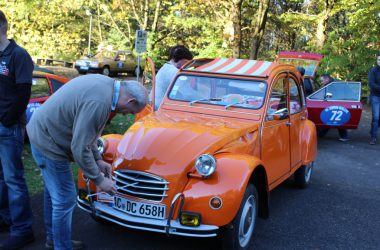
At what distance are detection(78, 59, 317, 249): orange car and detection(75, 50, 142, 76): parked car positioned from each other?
20343 mm

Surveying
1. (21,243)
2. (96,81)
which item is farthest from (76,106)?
(21,243)

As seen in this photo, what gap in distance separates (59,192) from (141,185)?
2.51ft

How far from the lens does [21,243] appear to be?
390 centimetres

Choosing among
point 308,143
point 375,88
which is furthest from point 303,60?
point 308,143

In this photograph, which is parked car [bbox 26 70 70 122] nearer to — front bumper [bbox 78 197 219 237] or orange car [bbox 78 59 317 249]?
orange car [bbox 78 59 317 249]

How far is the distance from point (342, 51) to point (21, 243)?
17.5m

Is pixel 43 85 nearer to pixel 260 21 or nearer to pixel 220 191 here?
pixel 220 191

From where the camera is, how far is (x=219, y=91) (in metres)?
5.20

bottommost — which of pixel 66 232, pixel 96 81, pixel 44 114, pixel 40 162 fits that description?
pixel 66 232

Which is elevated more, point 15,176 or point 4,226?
point 15,176

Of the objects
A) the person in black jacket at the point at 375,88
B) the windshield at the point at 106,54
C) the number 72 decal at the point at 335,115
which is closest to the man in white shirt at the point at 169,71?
the number 72 decal at the point at 335,115

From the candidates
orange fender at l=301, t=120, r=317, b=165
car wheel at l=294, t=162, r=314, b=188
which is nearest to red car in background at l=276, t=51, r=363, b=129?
orange fender at l=301, t=120, r=317, b=165

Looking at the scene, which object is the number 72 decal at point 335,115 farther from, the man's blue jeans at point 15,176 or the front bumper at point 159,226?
the man's blue jeans at point 15,176

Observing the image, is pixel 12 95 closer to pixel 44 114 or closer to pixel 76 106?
pixel 44 114
